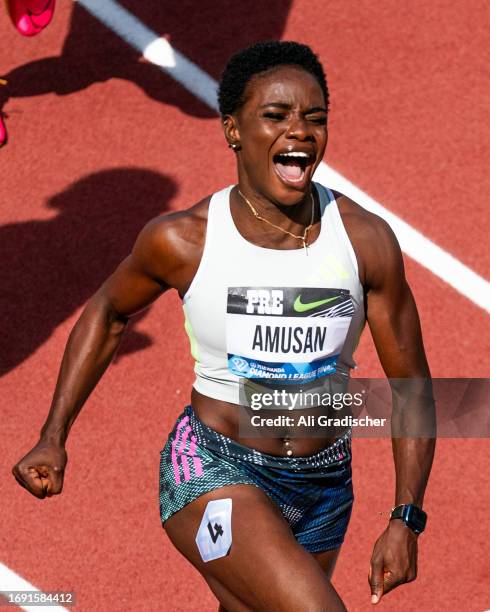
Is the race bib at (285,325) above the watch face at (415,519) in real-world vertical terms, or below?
above

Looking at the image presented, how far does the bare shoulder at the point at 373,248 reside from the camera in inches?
148

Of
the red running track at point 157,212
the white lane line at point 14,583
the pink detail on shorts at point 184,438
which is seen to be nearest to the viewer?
the pink detail on shorts at point 184,438

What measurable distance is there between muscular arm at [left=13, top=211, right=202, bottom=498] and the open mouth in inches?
12.8

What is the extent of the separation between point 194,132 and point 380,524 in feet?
9.54

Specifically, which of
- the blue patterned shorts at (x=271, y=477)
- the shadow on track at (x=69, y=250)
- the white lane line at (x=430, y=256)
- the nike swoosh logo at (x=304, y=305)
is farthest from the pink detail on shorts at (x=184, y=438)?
the white lane line at (x=430, y=256)

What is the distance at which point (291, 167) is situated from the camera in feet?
12.2

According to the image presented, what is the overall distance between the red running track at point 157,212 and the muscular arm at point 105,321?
156 cm

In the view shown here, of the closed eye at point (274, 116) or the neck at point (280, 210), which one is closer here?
the closed eye at point (274, 116)

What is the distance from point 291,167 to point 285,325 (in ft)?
1.61

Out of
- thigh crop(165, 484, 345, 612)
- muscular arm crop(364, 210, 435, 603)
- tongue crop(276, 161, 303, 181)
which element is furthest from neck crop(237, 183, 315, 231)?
thigh crop(165, 484, 345, 612)

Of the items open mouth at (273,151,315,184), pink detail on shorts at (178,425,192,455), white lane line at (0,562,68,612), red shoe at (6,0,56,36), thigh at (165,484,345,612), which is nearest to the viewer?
thigh at (165,484,345,612)

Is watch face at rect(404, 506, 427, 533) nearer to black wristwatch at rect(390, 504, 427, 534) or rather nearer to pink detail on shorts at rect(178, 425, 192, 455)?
black wristwatch at rect(390, 504, 427, 534)

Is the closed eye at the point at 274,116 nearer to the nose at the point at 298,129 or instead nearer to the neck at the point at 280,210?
the nose at the point at 298,129

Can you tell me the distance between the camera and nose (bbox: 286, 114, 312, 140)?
3622mm
